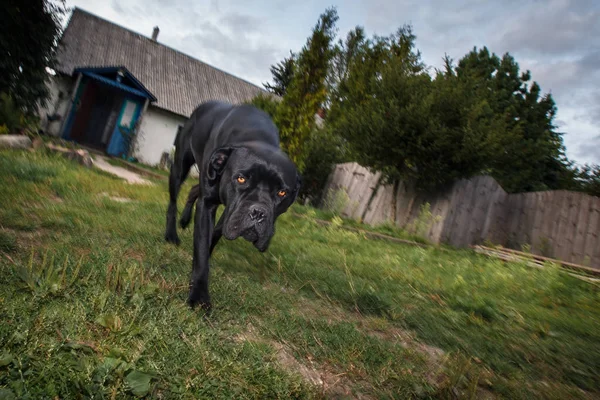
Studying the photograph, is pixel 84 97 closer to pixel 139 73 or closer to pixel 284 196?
pixel 139 73

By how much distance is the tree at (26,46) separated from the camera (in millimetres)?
8234

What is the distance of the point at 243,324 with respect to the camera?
2164 mm

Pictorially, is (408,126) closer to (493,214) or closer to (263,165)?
(493,214)

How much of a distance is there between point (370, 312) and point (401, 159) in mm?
7469

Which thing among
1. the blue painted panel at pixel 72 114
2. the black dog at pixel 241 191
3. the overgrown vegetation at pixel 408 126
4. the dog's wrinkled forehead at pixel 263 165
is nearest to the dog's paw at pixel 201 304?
the black dog at pixel 241 191

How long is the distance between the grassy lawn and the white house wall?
14203mm

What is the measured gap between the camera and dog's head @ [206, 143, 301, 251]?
8.06 ft

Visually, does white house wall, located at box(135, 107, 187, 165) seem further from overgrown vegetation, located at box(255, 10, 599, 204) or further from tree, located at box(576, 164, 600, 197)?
tree, located at box(576, 164, 600, 197)

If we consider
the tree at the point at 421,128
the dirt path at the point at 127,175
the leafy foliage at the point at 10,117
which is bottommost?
the dirt path at the point at 127,175

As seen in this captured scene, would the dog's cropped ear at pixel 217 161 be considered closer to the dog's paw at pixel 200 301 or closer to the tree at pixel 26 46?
the dog's paw at pixel 200 301

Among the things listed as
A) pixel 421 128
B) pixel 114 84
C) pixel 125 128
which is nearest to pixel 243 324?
pixel 421 128

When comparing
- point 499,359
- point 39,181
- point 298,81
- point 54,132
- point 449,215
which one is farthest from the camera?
point 54,132

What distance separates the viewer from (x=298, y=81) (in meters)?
11.8

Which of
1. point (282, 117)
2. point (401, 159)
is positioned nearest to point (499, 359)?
point (401, 159)
